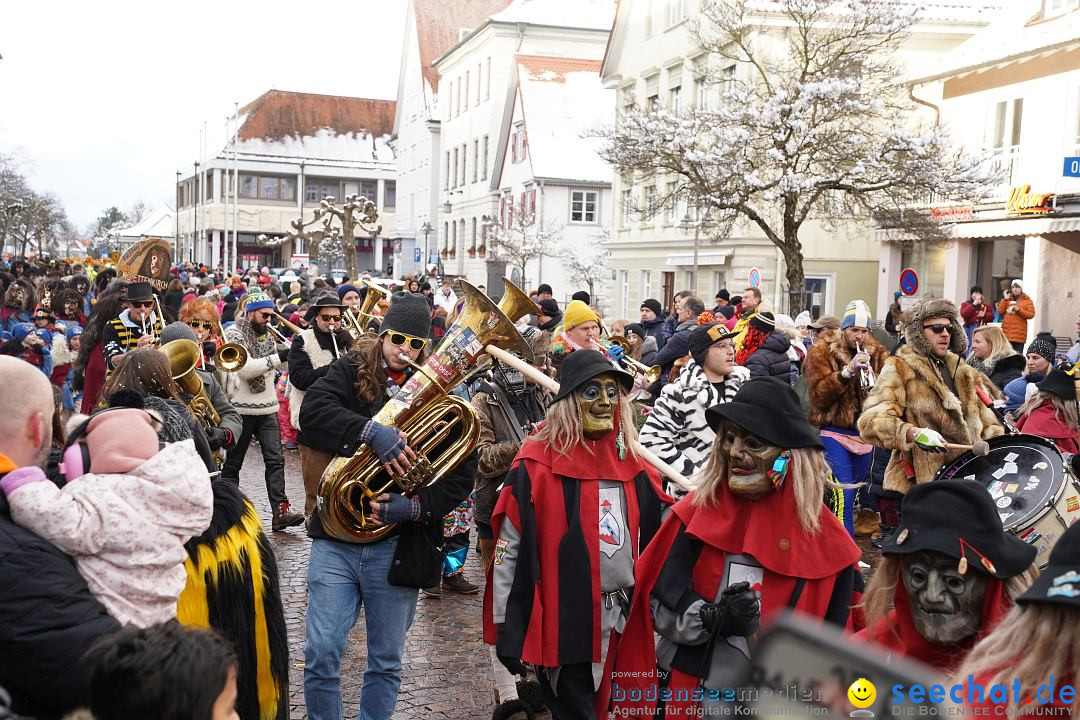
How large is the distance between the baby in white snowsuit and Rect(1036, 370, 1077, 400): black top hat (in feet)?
20.2

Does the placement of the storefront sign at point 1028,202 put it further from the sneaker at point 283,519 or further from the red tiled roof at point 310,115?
the red tiled roof at point 310,115

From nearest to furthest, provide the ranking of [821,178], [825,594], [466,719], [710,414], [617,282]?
[825,594] < [710,414] < [466,719] < [821,178] < [617,282]

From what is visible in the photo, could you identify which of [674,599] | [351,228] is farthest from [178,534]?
[351,228]

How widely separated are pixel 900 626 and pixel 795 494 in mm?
736

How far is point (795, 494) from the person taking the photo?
363 cm

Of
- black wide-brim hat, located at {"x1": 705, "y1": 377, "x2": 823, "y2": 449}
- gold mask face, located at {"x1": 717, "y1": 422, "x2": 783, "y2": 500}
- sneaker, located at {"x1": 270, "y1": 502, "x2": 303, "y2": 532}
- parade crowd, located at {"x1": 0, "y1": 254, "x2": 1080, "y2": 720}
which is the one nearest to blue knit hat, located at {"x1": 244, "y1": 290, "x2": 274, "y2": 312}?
parade crowd, located at {"x1": 0, "y1": 254, "x2": 1080, "y2": 720}

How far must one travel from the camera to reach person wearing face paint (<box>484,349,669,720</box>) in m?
4.18

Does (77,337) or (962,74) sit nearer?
(77,337)

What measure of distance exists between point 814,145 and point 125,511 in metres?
21.1

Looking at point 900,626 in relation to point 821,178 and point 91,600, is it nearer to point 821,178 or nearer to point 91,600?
point 91,600

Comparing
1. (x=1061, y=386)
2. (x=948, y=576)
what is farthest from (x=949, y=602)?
(x=1061, y=386)

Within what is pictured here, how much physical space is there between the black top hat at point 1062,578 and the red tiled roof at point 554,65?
156ft

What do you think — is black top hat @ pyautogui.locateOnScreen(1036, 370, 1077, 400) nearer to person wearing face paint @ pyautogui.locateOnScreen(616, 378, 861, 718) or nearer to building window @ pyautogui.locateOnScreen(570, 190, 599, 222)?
person wearing face paint @ pyautogui.locateOnScreen(616, 378, 861, 718)

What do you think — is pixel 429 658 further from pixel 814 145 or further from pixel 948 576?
pixel 814 145
